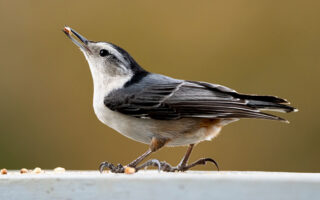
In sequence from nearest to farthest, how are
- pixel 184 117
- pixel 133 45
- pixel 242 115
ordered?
pixel 242 115, pixel 184 117, pixel 133 45

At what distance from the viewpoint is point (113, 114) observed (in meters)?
2.47

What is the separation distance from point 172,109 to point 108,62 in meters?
0.50

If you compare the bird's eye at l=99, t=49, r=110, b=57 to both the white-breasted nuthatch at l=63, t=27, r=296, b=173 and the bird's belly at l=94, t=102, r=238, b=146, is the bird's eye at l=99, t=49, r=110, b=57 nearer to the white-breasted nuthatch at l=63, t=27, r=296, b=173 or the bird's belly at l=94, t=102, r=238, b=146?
the white-breasted nuthatch at l=63, t=27, r=296, b=173

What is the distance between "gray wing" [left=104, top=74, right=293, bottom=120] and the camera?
2342mm

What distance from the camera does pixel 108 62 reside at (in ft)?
A: 9.00
